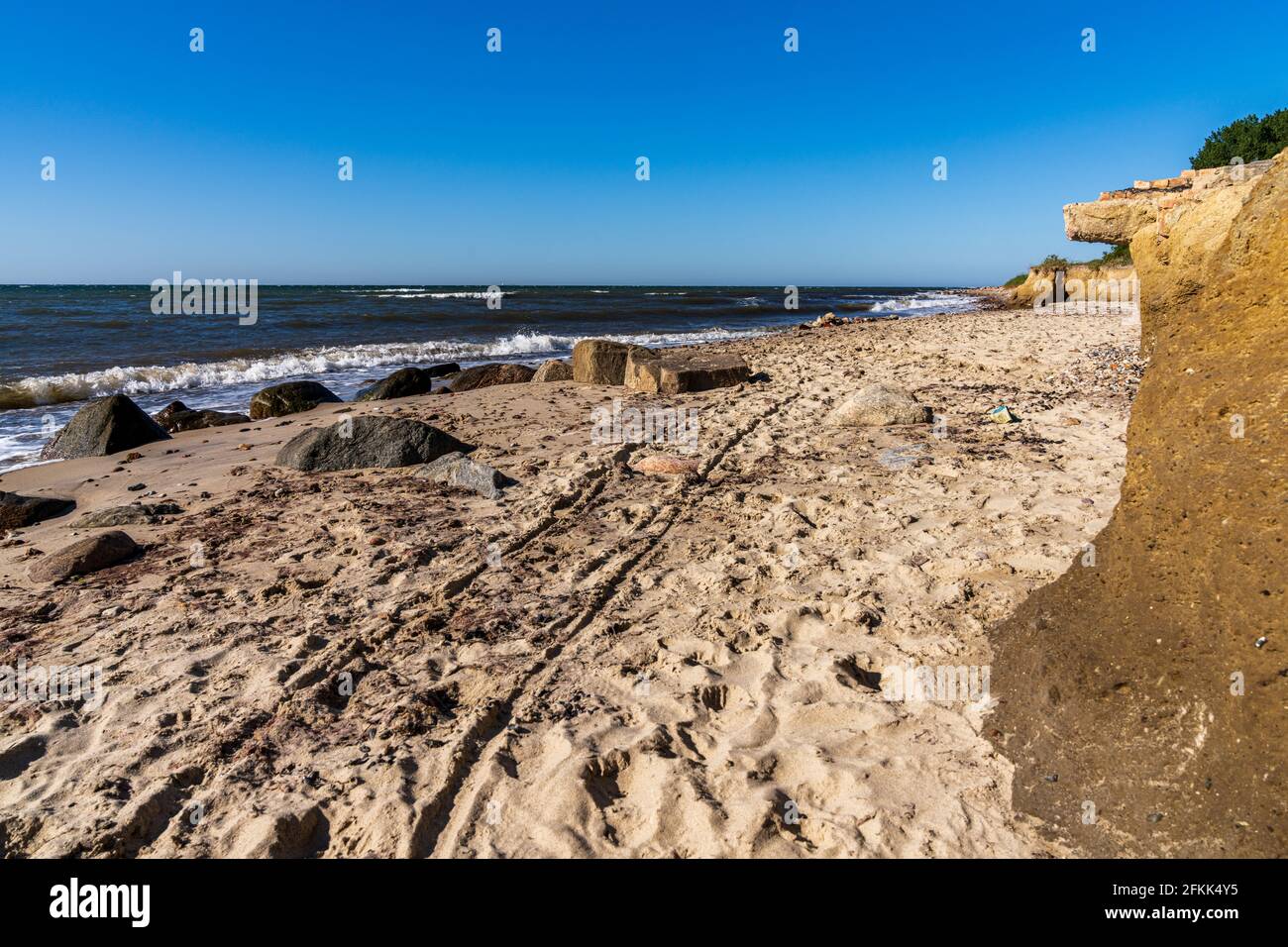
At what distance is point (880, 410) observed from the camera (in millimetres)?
7453

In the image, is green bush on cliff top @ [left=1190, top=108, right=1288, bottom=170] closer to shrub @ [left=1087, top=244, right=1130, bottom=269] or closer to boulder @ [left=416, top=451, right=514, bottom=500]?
shrub @ [left=1087, top=244, right=1130, bottom=269]

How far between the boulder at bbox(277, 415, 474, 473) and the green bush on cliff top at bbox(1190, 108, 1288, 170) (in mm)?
36482

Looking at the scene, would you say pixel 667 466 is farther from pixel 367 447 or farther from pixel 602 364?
pixel 602 364

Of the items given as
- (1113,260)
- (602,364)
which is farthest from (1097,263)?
(602,364)

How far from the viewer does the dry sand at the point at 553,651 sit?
2.41 m

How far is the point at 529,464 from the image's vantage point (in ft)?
21.7

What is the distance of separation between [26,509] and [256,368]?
32.5ft

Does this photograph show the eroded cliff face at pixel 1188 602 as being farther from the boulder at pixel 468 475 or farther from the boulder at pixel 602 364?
the boulder at pixel 602 364

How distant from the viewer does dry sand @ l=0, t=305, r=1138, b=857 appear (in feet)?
7.89

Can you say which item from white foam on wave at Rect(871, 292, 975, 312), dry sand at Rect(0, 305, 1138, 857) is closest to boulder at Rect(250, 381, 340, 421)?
dry sand at Rect(0, 305, 1138, 857)
